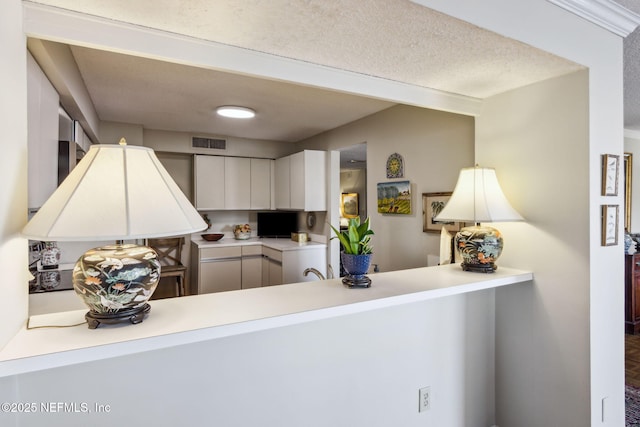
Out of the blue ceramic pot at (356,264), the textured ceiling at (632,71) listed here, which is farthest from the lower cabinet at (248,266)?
the textured ceiling at (632,71)

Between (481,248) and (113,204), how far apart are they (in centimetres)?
167

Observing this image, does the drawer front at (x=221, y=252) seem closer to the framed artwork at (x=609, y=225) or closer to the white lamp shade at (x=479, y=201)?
the white lamp shade at (x=479, y=201)

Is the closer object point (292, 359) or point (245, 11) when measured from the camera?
point (245, 11)

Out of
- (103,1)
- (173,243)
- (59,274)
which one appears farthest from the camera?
(173,243)

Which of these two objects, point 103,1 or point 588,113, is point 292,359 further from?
point 588,113

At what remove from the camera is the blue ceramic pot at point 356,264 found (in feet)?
4.79

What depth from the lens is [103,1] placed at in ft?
3.50

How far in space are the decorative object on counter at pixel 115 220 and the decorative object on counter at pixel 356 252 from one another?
0.67 metres

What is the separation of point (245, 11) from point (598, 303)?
6.70ft

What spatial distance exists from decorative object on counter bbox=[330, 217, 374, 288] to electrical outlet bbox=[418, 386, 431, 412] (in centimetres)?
78

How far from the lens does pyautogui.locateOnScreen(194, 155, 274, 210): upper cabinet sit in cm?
467

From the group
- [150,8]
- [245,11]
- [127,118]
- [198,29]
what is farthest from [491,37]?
[127,118]

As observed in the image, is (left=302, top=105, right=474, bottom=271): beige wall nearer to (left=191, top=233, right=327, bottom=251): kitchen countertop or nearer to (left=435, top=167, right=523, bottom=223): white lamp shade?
(left=435, top=167, right=523, bottom=223): white lamp shade

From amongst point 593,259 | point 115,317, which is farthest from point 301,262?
point 115,317
